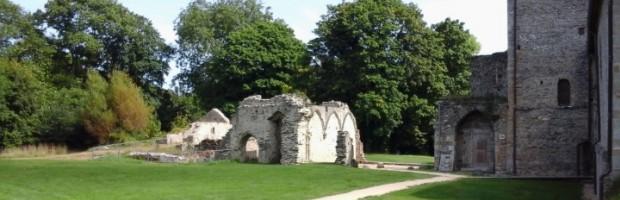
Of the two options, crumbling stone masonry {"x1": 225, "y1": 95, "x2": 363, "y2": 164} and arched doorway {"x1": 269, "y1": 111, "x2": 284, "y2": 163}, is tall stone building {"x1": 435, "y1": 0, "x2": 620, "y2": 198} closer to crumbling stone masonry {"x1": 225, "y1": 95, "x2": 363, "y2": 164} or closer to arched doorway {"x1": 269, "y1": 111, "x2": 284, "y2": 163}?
crumbling stone masonry {"x1": 225, "y1": 95, "x2": 363, "y2": 164}

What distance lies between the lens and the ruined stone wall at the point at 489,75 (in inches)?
1390

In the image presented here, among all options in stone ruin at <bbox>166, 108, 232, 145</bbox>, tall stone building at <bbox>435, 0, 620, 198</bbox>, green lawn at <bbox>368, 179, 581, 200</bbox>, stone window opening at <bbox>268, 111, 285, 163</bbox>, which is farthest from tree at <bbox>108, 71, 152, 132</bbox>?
green lawn at <bbox>368, 179, 581, 200</bbox>

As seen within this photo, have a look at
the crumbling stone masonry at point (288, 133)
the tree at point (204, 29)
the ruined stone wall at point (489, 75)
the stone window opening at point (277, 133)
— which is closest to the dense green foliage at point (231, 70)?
the tree at point (204, 29)

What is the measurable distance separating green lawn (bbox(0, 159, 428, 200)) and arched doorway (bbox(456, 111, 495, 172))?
557cm

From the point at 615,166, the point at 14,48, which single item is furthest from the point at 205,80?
the point at 615,166

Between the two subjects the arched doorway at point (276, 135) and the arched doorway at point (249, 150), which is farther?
the arched doorway at point (249, 150)

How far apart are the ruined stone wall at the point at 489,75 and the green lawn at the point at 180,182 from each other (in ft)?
26.3

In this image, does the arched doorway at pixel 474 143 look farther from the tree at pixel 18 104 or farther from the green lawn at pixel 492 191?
the tree at pixel 18 104

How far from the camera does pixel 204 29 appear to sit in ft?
227

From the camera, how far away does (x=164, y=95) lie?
6719 centimetres

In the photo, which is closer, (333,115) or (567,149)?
(567,149)

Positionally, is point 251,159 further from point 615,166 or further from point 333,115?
point 615,166

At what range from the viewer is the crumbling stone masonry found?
1470 inches

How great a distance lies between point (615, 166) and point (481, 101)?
1728 centimetres
